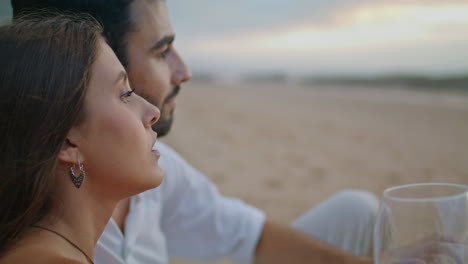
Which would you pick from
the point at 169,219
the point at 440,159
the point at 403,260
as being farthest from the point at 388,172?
the point at 403,260

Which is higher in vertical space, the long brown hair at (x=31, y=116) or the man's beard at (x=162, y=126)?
the long brown hair at (x=31, y=116)

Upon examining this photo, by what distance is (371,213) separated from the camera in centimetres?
203

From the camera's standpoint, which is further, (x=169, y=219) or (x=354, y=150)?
(x=354, y=150)

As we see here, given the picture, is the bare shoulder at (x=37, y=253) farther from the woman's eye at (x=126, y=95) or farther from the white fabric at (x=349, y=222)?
the white fabric at (x=349, y=222)

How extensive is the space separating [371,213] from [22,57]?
1.63 m

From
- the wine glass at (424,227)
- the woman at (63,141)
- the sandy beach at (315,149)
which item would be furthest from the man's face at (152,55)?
the sandy beach at (315,149)

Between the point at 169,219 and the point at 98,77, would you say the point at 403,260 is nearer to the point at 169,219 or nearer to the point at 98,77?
the point at 98,77

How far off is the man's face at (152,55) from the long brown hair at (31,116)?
1.93ft

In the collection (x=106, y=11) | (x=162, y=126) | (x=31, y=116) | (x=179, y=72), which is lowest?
(x=162, y=126)

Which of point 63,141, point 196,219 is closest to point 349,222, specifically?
point 196,219

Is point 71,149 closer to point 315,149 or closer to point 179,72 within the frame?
point 179,72

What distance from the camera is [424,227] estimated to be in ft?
3.66

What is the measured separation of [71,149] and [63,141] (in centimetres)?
4

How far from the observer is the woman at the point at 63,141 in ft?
3.74
